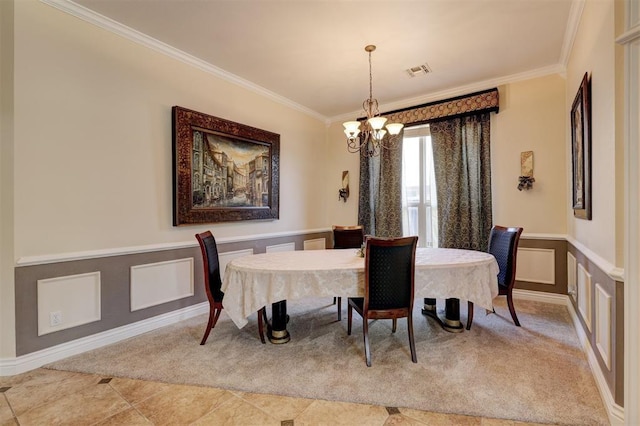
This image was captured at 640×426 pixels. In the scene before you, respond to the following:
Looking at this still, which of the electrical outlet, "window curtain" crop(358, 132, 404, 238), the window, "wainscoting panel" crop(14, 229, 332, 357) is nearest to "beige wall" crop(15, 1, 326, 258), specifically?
"wainscoting panel" crop(14, 229, 332, 357)

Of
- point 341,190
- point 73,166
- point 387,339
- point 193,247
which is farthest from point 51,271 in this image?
point 341,190

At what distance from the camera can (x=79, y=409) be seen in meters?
1.83

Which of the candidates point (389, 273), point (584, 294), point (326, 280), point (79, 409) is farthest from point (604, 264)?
point (79, 409)

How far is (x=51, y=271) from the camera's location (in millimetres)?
2377

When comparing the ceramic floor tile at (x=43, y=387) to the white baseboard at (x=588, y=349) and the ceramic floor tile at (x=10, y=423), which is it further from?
the white baseboard at (x=588, y=349)

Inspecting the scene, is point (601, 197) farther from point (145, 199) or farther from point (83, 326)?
point (83, 326)

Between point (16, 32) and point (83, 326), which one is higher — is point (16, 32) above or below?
above

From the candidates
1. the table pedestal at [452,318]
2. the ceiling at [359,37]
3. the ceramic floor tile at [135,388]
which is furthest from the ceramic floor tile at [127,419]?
the ceiling at [359,37]

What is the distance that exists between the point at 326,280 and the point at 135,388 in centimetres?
153

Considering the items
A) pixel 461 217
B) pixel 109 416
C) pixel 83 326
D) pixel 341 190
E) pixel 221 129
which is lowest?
pixel 109 416

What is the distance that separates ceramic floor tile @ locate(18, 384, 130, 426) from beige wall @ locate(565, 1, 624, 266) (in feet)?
10.2

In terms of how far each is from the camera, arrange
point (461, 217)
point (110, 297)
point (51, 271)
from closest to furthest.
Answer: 1. point (51, 271)
2. point (110, 297)
3. point (461, 217)

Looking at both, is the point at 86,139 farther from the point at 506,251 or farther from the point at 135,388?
the point at 506,251

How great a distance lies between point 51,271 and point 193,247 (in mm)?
1239
